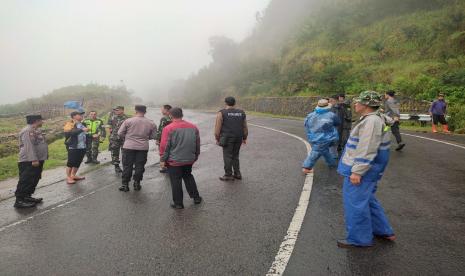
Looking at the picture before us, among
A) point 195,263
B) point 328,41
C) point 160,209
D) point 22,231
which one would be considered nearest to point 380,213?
point 195,263

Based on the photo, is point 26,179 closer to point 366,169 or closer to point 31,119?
point 31,119

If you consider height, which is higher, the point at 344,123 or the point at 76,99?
the point at 344,123

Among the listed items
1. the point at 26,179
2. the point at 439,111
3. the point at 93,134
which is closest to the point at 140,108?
the point at 26,179

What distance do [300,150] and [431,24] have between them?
25643mm

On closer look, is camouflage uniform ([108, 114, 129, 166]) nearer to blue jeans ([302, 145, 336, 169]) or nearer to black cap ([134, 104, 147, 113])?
black cap ([134, 104, 147, 113])

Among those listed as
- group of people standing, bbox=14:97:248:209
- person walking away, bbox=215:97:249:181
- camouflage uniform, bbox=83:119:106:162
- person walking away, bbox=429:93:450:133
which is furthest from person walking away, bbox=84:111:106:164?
person walking away, bbox=429:93:450:133

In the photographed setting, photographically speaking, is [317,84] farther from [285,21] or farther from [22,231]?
[285,21]

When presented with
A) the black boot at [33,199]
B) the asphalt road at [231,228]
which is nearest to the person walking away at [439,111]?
the asphalt road at [231,228]

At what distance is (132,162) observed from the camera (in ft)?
25.9

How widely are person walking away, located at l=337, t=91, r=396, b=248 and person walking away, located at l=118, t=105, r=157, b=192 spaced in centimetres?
479

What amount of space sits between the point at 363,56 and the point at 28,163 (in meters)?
30.3

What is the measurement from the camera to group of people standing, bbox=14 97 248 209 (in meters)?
6.30

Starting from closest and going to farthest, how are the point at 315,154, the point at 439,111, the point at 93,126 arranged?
the point at 315,154
the point at 93,126
the point at 439,111

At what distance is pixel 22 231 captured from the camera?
5578 mm
